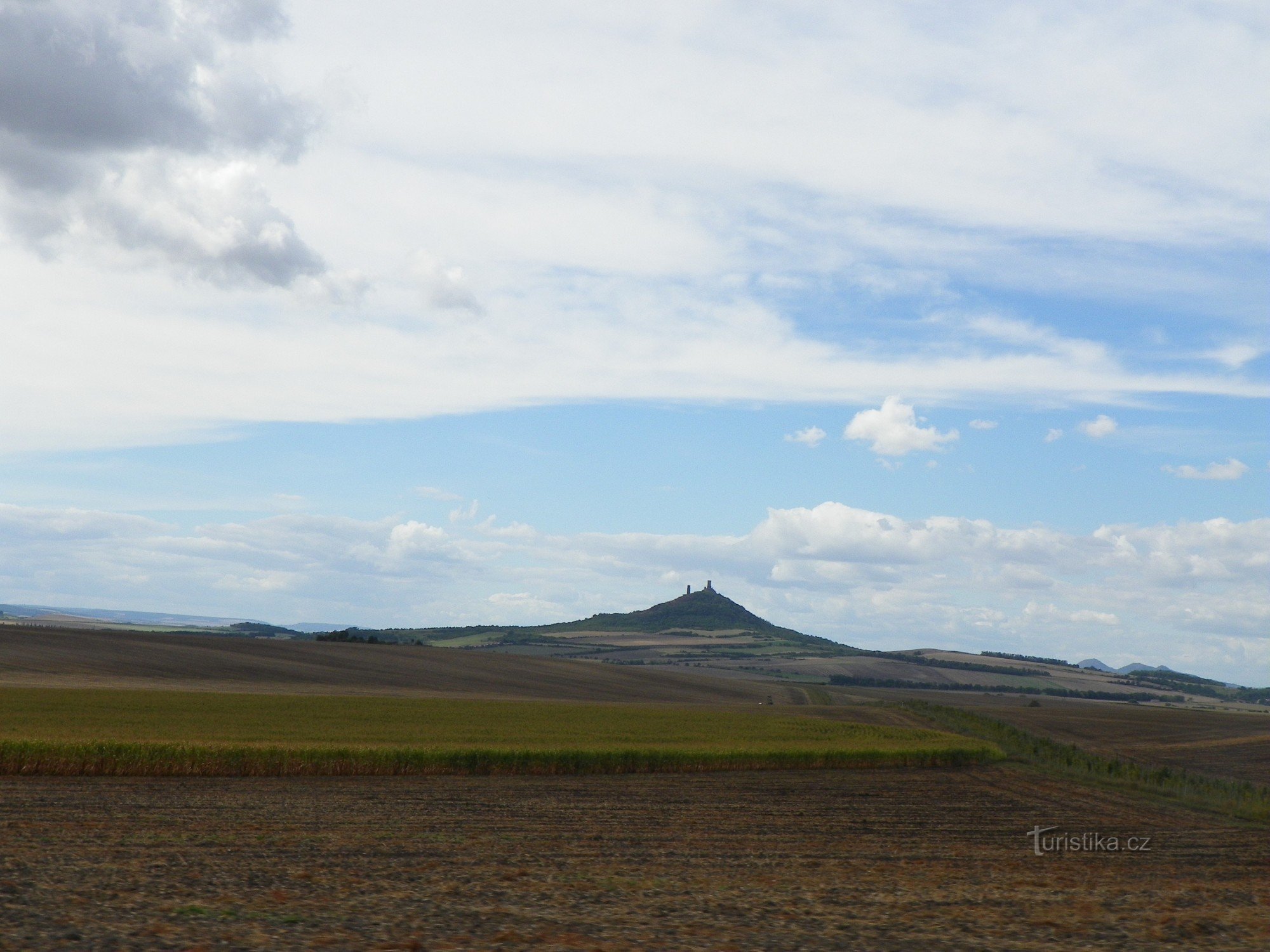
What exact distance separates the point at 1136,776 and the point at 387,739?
31.5 metres

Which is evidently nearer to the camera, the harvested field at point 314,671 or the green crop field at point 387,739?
the green crop field at point 387,739

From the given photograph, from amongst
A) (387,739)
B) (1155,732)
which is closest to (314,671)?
(387,739)

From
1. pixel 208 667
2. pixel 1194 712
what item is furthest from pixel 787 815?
pixel 1194 712

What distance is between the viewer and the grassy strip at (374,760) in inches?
1403

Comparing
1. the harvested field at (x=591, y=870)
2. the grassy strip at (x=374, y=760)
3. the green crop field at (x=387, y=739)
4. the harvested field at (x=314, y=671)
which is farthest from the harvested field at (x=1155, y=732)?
the harvested field at (x=591, y=870)

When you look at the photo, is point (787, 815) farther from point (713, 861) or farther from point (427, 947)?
point (427, 947)

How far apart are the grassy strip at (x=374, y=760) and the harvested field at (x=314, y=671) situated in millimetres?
39654

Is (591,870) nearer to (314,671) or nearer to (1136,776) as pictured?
(1136,776)

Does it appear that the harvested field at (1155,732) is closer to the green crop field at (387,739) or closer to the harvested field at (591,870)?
the green crop field at (387,739)

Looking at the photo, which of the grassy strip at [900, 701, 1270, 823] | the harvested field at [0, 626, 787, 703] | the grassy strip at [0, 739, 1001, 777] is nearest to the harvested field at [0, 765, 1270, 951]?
the grassy strip at [0, 739, 1001, 777]

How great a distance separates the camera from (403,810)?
94.9ft

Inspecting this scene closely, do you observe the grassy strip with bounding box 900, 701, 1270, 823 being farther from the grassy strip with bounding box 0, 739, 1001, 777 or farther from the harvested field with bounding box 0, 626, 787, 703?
the harvested field with bounding box 0, 626, 787, 703

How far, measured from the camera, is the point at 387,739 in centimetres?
4453

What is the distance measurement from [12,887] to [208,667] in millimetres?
85125
